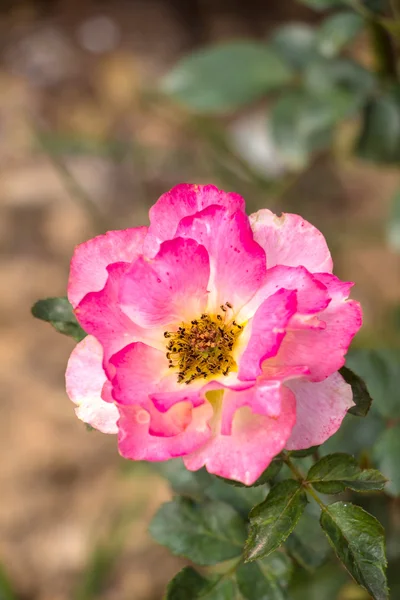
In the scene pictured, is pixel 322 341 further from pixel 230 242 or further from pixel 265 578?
pixel 265 578

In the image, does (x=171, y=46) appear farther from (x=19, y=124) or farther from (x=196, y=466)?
(x=196, y=466)

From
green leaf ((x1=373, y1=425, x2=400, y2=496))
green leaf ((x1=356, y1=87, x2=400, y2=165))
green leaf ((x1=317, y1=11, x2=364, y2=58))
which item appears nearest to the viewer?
green leaf ((x1=373, y1=425, x2=400, y2=496))

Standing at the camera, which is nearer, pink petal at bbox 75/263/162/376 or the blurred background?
pink petal at bbox 75/263/162/376

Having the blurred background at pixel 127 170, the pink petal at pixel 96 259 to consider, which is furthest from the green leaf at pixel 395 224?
the pink petal at pixel 96 259

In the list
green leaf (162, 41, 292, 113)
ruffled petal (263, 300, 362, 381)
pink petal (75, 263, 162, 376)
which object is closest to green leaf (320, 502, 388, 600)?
ruffled petal (263, 300, 362, 381)

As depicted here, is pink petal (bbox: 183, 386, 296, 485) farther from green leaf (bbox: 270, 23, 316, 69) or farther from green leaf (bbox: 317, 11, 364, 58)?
green leaf (bbox: 270, 23, 316, 69)
